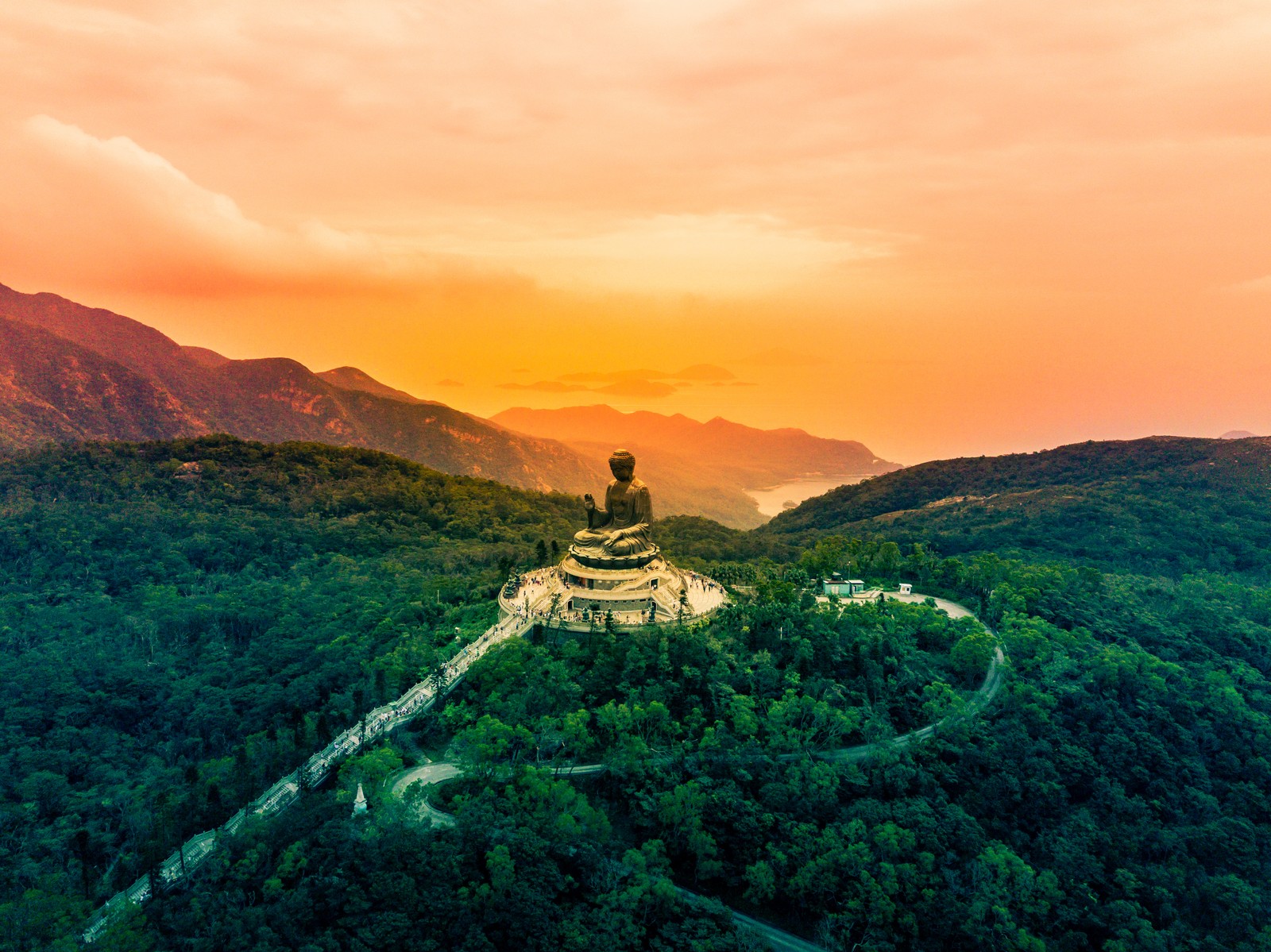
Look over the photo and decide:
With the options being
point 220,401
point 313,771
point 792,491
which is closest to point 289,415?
point 220,401

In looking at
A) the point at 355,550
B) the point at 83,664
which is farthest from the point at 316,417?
the point at 83,664

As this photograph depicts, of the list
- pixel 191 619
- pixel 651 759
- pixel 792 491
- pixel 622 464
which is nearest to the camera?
pixel 651 759

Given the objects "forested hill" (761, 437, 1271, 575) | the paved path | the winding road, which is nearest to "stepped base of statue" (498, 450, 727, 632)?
the winding road

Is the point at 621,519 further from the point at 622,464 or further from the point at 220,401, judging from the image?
the point at 220,401

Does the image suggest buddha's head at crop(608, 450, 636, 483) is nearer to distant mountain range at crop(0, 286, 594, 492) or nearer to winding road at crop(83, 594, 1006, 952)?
winding road at crop(83, 594, 1006, 952)

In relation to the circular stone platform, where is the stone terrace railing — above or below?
below

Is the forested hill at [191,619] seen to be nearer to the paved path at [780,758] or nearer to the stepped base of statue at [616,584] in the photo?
the stepped base of statue at [616,584]

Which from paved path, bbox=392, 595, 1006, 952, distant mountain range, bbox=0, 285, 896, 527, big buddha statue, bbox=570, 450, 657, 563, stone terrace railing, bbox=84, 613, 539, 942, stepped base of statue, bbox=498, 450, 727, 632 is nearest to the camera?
stone terrace railing, bbox=84, 613, 539, 942
